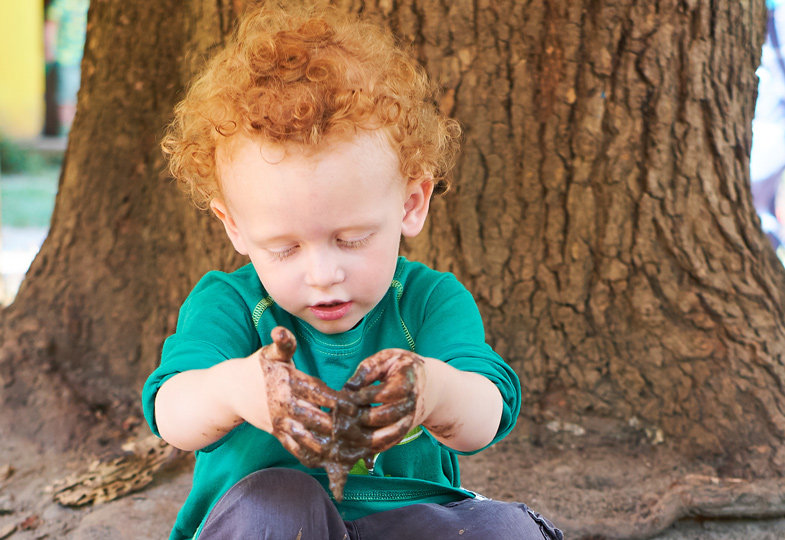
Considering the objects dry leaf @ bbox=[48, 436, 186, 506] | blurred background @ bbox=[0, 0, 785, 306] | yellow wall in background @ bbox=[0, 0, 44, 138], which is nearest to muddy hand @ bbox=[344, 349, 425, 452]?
dry leaf @ bbox=[48, 436, 186, 506]

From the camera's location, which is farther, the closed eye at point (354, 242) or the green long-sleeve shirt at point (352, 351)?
the green long-sleeve shirt at point (352, 351)

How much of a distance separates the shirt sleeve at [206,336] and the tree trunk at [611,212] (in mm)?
1042

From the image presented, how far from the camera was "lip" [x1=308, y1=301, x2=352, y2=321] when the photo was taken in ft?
4.37

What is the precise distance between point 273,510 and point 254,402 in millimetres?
256

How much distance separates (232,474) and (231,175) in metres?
0.59

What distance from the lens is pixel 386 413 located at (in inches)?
41.3

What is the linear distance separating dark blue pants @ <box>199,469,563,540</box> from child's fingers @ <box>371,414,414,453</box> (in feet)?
0.93

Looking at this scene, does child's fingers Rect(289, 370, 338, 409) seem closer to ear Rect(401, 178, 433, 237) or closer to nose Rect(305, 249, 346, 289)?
nose Rect(305, 249, 346, 289)

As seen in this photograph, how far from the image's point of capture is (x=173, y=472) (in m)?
2.49

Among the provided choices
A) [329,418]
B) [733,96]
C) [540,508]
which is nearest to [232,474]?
[329,418]

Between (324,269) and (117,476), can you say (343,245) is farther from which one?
(117,476)

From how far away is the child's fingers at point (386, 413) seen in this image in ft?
3.43

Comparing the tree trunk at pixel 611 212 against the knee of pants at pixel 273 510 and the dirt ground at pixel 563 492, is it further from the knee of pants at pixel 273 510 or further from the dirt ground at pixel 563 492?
the knee of pants at pixel 273 510

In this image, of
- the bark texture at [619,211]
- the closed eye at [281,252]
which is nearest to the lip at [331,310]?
the closed eye at [281,252]
